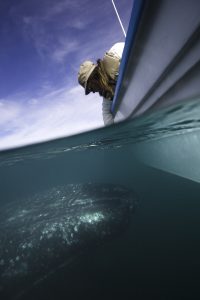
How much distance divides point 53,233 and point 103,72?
27.0ft

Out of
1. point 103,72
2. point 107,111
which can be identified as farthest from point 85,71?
point 107,111

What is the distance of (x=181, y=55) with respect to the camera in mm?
2182

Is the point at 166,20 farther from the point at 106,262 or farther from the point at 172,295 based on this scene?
the point at 106,262

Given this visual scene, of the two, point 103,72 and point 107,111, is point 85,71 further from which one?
point 107,111

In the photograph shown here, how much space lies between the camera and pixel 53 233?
10.3m

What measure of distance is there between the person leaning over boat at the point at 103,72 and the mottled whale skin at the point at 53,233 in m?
6.07

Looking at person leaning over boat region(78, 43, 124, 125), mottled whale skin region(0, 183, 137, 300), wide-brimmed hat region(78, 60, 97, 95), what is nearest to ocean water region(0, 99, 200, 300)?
mottled whale skin region(0, 183, 137, 300)

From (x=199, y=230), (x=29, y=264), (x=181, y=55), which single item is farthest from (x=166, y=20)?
(x=29, y=264)

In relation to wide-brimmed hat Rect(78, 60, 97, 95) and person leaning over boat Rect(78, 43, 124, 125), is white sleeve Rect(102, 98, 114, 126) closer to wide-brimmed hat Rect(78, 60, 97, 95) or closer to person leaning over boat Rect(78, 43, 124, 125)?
person leaning over boat Rect(78, 43, 124, 125)

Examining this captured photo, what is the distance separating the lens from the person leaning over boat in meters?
3.91

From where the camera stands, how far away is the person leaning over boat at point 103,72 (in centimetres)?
391

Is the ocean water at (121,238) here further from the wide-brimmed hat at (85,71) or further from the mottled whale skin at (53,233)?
A: the wide-brimmed hat at (85,71)

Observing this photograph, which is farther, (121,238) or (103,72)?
(121,238)

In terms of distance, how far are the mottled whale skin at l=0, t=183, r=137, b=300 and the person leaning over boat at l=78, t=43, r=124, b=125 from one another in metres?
6.07
